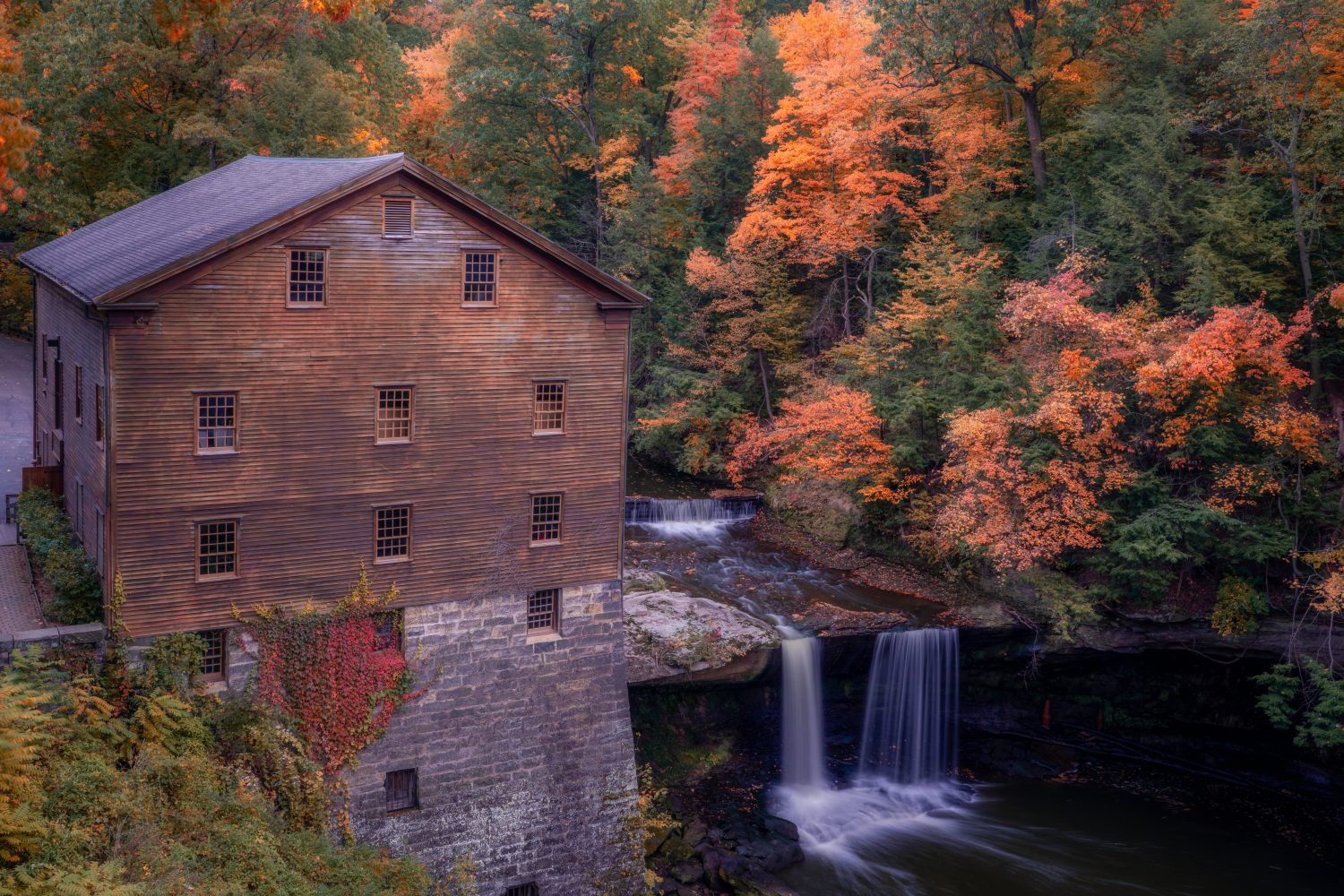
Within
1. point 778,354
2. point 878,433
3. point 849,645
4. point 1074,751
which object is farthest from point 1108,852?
point 778,354

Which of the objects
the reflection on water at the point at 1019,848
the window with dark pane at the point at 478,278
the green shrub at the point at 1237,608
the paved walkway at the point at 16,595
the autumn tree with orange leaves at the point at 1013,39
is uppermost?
the autumn tree with orange leaves at the point at 1013,39

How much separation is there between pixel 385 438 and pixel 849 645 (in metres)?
12.6

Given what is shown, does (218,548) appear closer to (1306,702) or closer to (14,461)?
(14,461)

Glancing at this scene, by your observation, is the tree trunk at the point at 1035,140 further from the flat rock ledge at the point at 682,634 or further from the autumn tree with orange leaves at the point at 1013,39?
the flat rock ledge at the point at 682,634

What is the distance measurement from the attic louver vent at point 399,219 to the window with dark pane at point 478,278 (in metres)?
1.18

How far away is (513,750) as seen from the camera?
20.7m

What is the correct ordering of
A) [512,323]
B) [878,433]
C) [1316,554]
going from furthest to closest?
[878,433] < [1316,554] < [512,323]

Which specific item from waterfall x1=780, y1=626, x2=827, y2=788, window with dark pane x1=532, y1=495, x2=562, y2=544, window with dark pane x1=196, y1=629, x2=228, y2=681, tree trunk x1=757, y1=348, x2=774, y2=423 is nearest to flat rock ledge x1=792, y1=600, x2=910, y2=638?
waterfall x1=780, y1=626, x2=827, y2=788

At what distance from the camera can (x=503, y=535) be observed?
67.5ft

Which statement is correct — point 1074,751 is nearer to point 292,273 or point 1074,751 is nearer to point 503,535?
point 503,535

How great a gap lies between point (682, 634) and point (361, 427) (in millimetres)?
9234

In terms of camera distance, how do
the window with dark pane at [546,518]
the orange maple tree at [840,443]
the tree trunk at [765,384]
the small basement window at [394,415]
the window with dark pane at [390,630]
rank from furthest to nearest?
the tree trunk at [765,384], the orange maple tree at [840,443], the window with dark pane at [546,518], the window with dark pane at [390,630], the small basement window at [394,415]

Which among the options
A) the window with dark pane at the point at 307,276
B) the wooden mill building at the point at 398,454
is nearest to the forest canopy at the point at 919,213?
the wooden mill building at the point at 398,454

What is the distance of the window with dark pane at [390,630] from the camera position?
19.6 m
